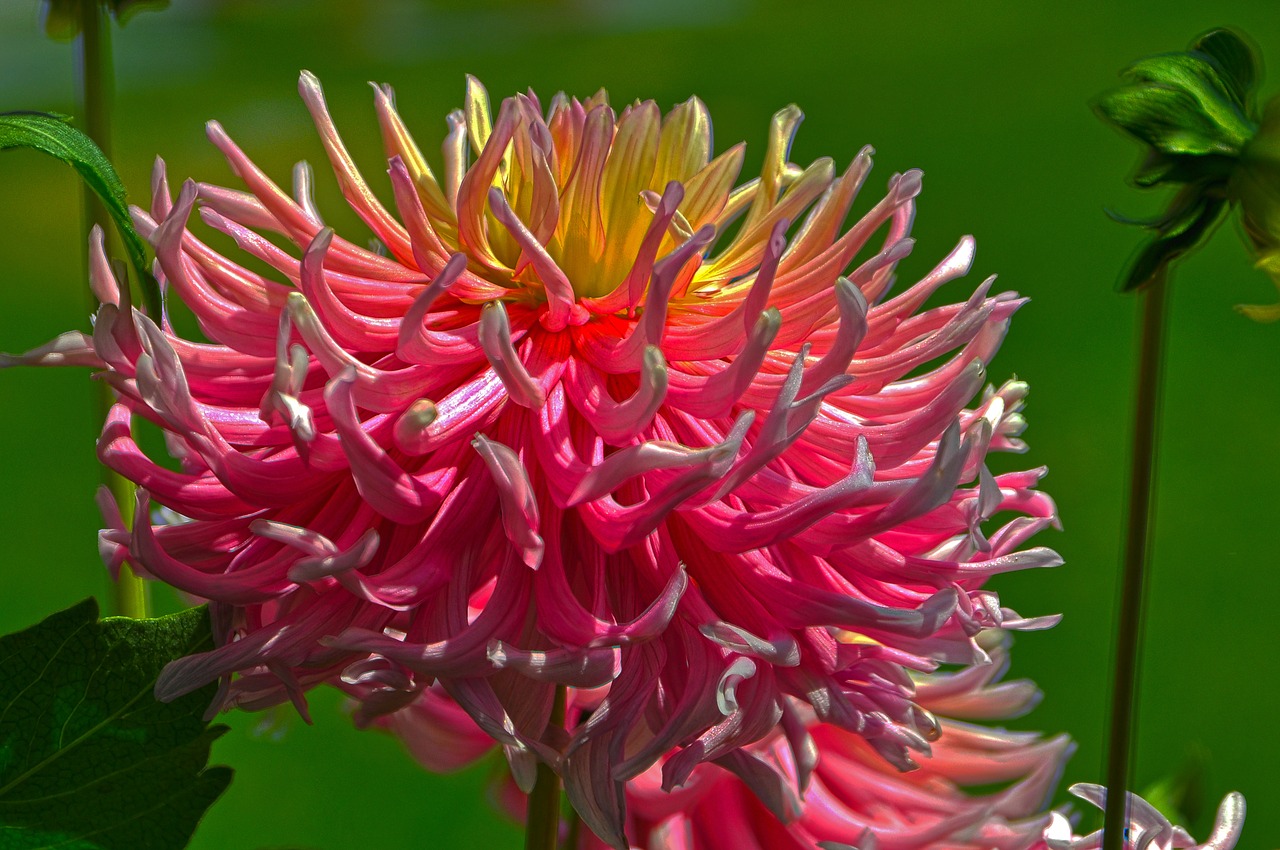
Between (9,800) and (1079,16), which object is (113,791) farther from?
(1079,16)

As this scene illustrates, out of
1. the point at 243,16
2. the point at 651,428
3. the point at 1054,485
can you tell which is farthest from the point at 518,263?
the point at 243,16

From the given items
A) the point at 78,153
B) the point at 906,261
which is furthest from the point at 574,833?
the point at 906,261

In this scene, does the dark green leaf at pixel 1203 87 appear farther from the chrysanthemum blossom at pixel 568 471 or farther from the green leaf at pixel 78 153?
the green leaf at pixel 78 153

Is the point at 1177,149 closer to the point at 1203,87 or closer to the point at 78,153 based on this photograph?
the point at 1203,87

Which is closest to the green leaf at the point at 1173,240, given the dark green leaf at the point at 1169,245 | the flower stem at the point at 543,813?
the dark green leaf at the point at 1169,245

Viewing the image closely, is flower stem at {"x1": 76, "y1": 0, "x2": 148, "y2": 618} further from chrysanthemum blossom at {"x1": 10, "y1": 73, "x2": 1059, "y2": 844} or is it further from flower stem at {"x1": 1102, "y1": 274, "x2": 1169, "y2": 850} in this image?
flower stem at {"x1": 1102, "y1": 274, "x2": 1169, "y2": 850}

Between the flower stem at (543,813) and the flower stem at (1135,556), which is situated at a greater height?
the flower stem at (1135,556)
